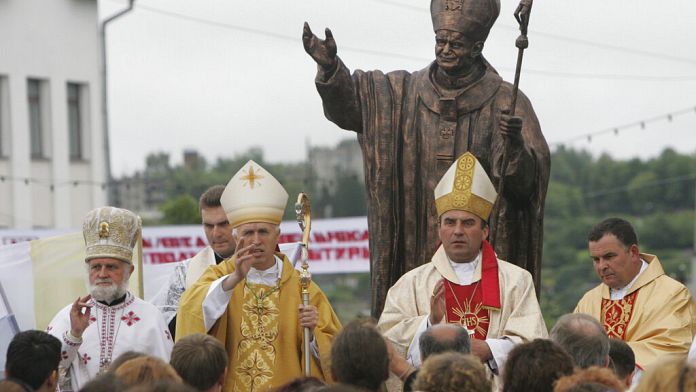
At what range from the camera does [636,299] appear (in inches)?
391

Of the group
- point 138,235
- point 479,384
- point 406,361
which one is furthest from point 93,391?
point 138,235

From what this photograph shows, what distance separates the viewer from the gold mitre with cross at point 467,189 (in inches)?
352

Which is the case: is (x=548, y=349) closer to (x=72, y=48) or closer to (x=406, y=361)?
(x=406, y=361)

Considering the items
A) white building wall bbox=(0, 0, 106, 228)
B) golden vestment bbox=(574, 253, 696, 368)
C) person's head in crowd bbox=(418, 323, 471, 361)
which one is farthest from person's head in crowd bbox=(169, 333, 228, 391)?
white building wall bbox=(0, 0, 106, 228)

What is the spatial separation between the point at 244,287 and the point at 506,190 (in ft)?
5.01

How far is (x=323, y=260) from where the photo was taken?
864 inches

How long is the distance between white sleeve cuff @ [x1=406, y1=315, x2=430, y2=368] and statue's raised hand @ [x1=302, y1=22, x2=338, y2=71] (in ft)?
5.03

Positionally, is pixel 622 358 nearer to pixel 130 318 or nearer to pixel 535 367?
pixel 535 367

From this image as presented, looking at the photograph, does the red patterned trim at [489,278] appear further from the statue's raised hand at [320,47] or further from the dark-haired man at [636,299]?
the statue's raised hand at [320,47]

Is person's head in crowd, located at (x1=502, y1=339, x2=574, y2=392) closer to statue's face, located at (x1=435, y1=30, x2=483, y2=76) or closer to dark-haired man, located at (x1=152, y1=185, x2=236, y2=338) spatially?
statue's face, located at (x1=435, y1=30, x2=483, y2=76)

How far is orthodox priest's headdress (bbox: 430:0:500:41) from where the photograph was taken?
9305mm

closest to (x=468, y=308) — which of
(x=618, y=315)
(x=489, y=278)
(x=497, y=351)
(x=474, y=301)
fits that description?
(x=474, y=301)

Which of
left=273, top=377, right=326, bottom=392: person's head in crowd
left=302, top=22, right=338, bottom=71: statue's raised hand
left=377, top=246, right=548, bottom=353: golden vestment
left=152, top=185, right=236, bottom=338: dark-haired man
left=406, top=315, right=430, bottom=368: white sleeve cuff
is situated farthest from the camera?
left=152, top=185, right=236, bottom=338: dark-haired man

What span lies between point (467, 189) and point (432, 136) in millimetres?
707
